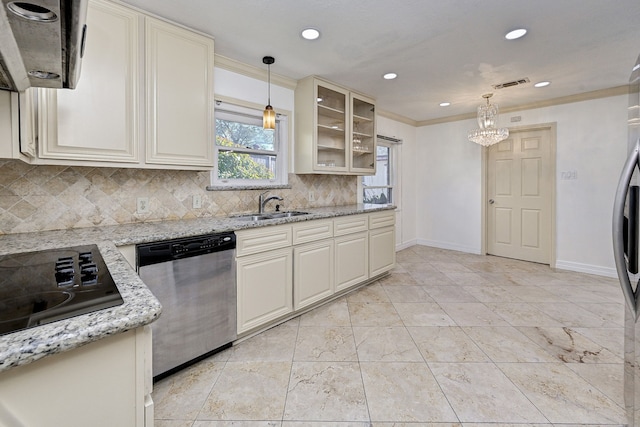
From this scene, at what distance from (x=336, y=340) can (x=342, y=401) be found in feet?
2.16

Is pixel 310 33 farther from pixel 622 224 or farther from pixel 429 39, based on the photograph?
pixel 622 224

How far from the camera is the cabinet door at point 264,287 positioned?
7.39 ft

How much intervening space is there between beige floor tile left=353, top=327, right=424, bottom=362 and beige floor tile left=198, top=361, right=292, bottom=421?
0.59 m

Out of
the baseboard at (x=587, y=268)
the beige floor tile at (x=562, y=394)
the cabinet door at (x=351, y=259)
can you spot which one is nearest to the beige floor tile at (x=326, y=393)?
the beige floor tile at (x=562, y=394)

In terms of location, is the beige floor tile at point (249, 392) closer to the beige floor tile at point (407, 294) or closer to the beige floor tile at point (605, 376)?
the beige floor tile at point (407, 294)

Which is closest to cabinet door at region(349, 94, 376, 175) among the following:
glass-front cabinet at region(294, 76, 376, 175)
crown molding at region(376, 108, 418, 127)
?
glass-front cabinet at region(294, 76, 376, 175)

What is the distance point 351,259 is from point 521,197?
3.24 metres

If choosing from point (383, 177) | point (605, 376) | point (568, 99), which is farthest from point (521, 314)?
point (568, 99)

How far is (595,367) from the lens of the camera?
1970mm

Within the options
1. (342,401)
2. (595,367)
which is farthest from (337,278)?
(595,367)

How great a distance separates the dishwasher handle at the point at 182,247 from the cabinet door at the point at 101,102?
2.18 feet

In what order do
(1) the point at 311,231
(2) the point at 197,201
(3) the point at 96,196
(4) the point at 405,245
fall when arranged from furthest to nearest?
(4) the point at 405,245 < (1) the point at 311,231 < (2) the point at 197,201 < (3) the point at 96,196

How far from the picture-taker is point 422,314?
2803mm

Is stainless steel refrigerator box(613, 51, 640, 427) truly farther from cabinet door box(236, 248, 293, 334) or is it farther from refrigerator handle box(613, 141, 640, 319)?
cabinet door box(236, 248, 293, 334)
